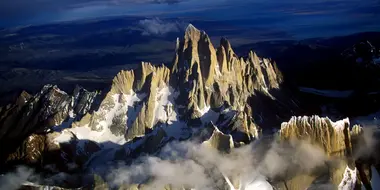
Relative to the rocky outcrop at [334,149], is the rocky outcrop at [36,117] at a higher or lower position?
lower

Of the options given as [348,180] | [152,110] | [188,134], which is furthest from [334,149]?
[152,110]

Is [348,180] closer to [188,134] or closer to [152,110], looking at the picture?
[188,134]

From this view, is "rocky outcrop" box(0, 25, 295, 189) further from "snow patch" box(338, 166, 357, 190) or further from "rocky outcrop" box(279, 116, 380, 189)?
"snow patch" box(338, 166, 357, 190)

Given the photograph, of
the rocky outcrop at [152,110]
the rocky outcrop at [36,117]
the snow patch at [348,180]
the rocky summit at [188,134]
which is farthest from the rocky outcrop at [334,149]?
the rocky outcrop at [36,117]

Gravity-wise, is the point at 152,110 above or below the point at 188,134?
above

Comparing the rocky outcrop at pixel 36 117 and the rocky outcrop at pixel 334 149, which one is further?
the rocky outcrop at pixel 36 117

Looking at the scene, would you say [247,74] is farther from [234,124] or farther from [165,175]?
[165,175]

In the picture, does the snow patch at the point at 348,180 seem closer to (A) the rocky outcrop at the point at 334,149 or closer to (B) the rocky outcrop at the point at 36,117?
(A) the rocky outcrop at the point at 334,149

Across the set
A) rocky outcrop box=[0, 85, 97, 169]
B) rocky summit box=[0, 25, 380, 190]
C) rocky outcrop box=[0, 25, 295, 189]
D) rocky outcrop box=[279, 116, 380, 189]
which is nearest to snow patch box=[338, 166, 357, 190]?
rocky outcrop box=[279, 116, 380, 189]

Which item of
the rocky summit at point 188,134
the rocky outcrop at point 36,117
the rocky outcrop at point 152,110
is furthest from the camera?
the rocky outcrop at point 36,117

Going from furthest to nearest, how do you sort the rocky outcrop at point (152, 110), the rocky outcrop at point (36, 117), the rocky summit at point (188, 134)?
the rocky outcrop at point (36, 117) < the rocky outcrop at point (152, 110) < the rocky summit at point (188, 134)
